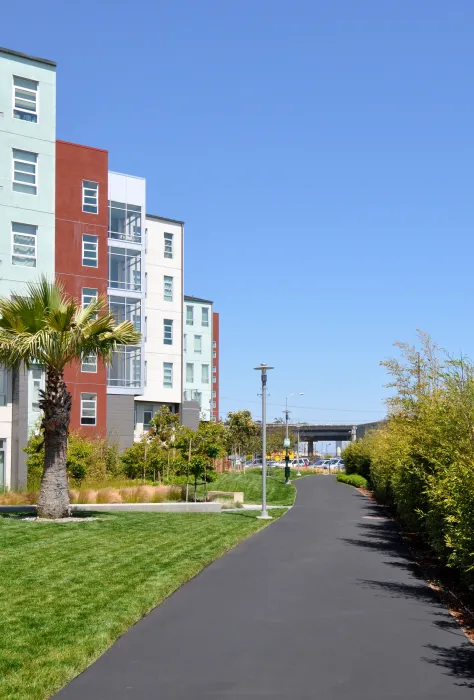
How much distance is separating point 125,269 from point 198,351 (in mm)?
23832

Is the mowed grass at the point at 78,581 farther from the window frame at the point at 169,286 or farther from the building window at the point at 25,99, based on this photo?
the window frame at the point at 169,286

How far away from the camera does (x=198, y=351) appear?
7650 centimetres

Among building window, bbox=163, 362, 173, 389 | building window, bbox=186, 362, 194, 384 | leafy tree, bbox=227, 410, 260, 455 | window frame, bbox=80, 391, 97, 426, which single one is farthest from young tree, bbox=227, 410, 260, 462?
window frame, bbox=80, 391, 97, 426

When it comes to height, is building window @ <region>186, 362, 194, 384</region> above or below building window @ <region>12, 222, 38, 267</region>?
below

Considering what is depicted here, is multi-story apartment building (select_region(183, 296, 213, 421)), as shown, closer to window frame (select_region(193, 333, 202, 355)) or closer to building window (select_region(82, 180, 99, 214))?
window frame (select_region(193, 333, 202, 355))

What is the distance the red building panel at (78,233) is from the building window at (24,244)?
4.92m

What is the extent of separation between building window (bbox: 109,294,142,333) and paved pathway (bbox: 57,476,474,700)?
118ft

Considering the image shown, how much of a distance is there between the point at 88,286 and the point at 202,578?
32187 mm

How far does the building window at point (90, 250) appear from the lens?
149ft

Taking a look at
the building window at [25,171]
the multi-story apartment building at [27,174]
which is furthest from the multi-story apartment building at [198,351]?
the building window at [25,171]

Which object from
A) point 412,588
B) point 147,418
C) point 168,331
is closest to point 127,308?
point 168,331

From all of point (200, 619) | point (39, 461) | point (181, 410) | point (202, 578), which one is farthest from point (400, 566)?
point (181, 410)

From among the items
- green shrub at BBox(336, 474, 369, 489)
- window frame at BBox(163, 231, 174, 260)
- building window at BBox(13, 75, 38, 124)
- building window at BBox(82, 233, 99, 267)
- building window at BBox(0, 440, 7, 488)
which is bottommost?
green shrub at BBox(336, 474, 369, 489)

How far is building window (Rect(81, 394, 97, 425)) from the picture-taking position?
46.0 meters
